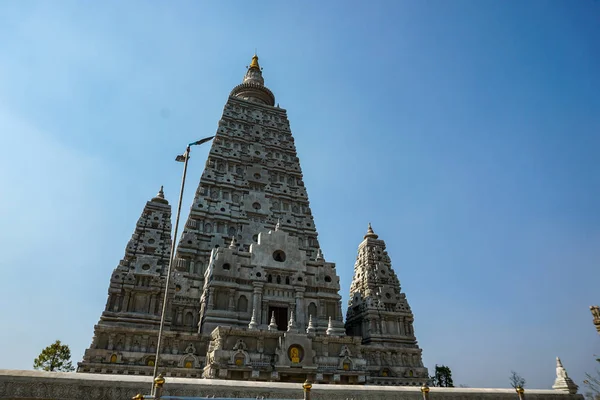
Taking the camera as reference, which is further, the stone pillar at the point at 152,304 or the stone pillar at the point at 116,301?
the stone pillar at the point at 152,304

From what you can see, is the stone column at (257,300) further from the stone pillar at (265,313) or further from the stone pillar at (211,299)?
the stone pillar at (211,299)

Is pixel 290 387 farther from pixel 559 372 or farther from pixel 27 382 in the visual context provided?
pixel 559 372

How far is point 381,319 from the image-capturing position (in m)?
38.2

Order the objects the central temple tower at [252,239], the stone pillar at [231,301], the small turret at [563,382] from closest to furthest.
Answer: the small turret at [563,382], the stone pillar at [231,301], the central temple tower at [252,239]

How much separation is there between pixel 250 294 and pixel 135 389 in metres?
21.4

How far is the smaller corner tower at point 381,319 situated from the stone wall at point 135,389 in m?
19.6

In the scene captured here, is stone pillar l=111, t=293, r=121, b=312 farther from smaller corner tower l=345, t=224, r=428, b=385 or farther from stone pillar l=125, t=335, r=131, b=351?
smaller corner tower l=345, t=224, r=428, b=385

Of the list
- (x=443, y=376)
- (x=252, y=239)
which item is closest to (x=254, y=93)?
(x=252, y=239)

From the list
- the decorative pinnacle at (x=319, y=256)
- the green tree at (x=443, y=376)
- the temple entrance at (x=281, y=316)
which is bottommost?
the green tree at (x=443, y=376)

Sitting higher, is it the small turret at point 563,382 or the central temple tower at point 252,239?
the central temple tower at point 252,239

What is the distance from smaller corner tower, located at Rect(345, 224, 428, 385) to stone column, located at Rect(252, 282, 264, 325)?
965 centimetres

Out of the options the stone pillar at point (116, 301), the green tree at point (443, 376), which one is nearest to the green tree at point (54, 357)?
the stone pillar at point (116, 301)

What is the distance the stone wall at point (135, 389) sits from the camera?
38.6 ft

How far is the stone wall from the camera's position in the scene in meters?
11.8
